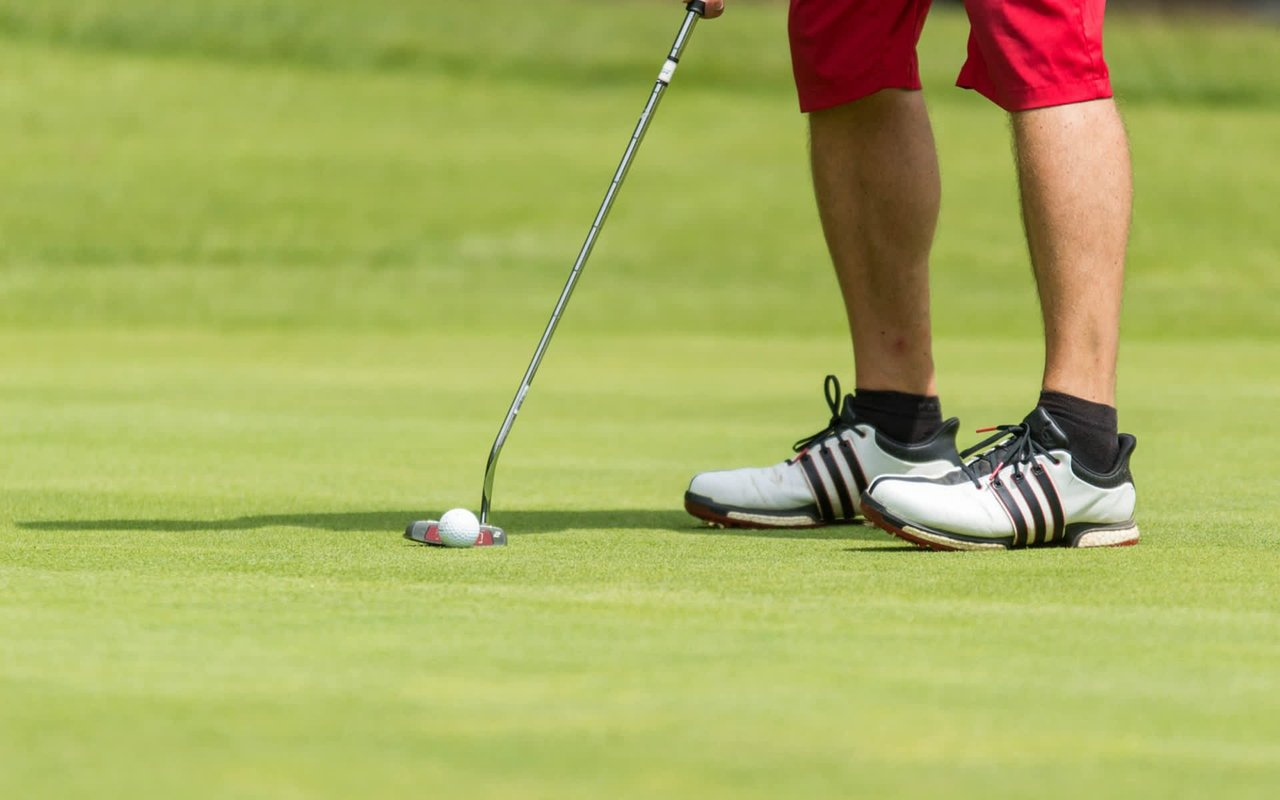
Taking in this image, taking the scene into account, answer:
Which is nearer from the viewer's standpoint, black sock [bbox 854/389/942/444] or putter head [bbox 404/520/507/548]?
putter head [bbox 404/520/507/548]

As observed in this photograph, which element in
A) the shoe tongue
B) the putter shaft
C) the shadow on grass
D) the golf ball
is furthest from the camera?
the putter shaft

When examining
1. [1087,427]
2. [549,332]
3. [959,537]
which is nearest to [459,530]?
[549,332]

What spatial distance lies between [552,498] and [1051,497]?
101 cm

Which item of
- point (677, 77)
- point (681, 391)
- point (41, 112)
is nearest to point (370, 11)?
point (677, 77)

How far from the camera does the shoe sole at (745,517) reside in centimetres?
318

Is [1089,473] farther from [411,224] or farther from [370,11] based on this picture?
[370,11]

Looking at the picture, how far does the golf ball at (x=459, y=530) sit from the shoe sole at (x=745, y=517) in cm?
51

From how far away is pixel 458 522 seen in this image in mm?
2746

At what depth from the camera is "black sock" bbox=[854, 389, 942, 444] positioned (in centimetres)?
332

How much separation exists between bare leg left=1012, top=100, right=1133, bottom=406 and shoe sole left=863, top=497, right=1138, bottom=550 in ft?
0.61

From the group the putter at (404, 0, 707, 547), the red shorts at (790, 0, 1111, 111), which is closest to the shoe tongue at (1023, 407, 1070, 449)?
the red shorts at (790, 0, 1111, 111)

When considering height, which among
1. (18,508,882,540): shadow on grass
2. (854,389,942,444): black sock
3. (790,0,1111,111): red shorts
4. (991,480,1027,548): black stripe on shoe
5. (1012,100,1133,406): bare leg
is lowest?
(18,508,882,540): shadow on grass

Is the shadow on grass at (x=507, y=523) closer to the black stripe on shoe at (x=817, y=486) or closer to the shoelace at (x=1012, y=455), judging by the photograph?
the black stripe on shoe at (x=817, y=486)

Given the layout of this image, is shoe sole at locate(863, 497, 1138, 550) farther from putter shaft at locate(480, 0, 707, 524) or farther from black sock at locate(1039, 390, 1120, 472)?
putter shaft at locate(480, 0, 707, 524)
